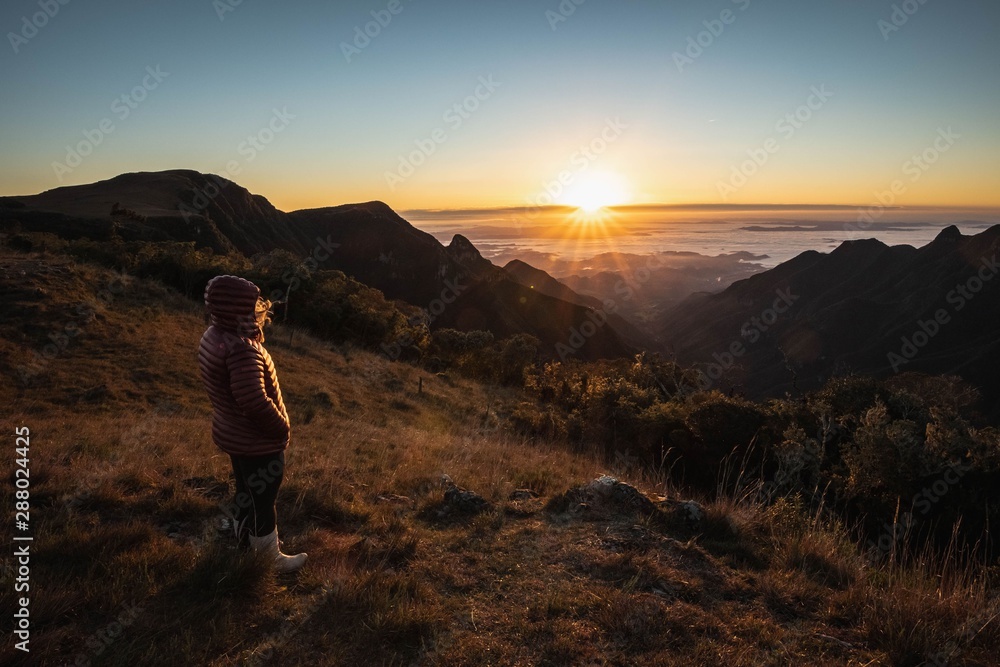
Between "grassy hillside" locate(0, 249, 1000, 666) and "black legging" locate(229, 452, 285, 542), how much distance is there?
0.73 ft

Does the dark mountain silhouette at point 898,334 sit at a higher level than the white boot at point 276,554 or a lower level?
lower

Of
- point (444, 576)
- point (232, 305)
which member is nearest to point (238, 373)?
point (232, 305)

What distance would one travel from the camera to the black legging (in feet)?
11.6

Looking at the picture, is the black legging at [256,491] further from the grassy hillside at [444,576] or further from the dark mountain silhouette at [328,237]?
the dark mountain silhouette at [328,237]

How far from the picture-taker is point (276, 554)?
3658 mm

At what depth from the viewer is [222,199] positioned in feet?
433

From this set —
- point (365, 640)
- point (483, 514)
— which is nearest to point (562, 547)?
point (483, 514)

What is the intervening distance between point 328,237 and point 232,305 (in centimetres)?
18300

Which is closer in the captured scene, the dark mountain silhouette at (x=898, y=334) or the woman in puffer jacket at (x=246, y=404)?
Result: the woman in puffer jacket at (x=246, y=404)

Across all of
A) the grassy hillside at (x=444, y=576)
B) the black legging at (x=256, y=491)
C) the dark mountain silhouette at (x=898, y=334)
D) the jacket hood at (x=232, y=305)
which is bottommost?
the dark mountain silhouette at (x=898, y=334)

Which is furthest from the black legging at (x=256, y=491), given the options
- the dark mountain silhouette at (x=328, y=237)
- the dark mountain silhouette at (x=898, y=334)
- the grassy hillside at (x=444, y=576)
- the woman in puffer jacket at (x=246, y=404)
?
the dark mountain silhouette at (x=898, y=334)

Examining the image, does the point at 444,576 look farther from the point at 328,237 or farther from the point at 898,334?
the point at 898,334

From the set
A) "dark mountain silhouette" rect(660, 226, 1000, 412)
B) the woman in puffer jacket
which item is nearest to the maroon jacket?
the woman in puffer jacket

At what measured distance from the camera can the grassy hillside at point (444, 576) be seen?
294cm
